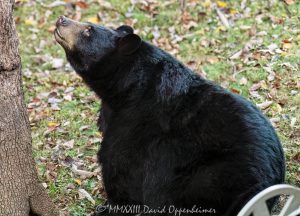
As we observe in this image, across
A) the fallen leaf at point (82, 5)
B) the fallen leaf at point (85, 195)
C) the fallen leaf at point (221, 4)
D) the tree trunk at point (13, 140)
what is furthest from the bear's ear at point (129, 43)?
the fallen leaf at point (82, 5)

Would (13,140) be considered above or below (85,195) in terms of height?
above

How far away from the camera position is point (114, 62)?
484cm

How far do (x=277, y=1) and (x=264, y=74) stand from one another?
7.19ft

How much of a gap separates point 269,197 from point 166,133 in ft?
3.56

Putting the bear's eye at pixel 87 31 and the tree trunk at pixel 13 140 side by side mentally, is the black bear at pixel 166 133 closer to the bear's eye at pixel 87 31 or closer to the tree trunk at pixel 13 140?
the bear's eye at pixel 87 31

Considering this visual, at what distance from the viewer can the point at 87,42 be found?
4941mm

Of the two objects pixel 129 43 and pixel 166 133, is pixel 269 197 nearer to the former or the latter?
pixel 166 133

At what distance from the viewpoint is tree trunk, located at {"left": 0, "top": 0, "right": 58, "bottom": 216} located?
4.16 m

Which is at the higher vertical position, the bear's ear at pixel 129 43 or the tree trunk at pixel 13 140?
the bear's ear at pixel 129 43
